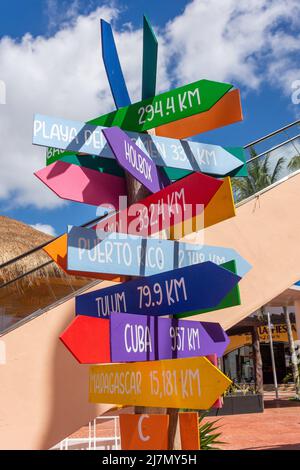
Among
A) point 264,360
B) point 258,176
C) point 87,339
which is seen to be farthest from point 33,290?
point 264,360

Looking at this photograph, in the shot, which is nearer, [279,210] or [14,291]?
[14,291]

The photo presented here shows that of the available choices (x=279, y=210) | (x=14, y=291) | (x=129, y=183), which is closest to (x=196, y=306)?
(x=129, y=183)

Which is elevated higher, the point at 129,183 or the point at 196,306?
the point at 129,183

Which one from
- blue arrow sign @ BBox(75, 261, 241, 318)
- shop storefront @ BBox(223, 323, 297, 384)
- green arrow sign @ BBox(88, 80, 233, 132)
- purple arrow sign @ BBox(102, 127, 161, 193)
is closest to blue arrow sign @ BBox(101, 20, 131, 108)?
green arrow sign @ BBox(88, 80, 233, 132)

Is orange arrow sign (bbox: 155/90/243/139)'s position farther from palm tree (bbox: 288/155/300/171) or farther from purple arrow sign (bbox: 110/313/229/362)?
palm tree (bbox: 288/155/300/171)

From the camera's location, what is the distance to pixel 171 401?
2.81m

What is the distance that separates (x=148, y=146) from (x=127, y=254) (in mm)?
1001

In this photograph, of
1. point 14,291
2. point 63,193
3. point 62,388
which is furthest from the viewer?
point 14,291

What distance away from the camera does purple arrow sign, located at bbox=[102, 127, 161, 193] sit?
3.20 m

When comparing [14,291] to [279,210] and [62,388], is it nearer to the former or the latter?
[62,388]

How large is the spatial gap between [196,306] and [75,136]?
5.66 ft

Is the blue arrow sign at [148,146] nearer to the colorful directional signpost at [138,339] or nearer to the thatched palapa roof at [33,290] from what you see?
the colorful directional signpost at [138,339]

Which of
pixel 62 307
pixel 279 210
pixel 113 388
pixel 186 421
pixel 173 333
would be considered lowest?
pixel 186 421

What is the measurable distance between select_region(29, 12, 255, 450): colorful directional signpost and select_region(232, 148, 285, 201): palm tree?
325cm
